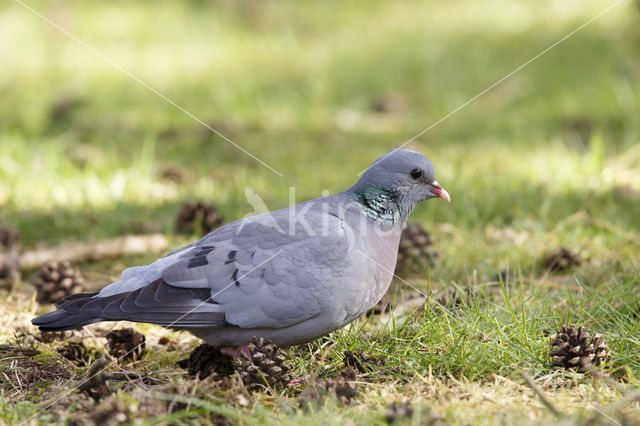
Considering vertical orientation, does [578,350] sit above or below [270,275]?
below

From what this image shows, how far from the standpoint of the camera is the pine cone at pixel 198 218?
442 cm

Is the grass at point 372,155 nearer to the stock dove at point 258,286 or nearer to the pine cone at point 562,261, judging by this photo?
the pine cone at point 562,261

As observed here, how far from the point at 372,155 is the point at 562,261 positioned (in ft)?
8.03

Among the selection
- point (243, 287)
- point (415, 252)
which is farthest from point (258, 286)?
point (415, 252)

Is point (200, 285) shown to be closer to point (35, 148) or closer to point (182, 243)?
point (182, 243)

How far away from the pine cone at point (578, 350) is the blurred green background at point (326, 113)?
3.71 feet

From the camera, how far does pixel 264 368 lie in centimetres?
265

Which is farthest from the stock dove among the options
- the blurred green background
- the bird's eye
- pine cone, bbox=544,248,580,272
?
pine cone, bbox=544,248,580,272

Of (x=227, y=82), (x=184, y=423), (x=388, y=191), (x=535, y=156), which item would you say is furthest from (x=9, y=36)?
(x=184, y=423)

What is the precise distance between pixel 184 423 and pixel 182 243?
6.94ft

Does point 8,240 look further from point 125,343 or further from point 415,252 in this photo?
point 415,252

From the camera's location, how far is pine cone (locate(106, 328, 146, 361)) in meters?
3.13

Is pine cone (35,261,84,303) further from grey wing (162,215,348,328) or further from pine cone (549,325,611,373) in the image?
pine cone (549,325,611,373)

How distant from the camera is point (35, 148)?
5.72 meters
